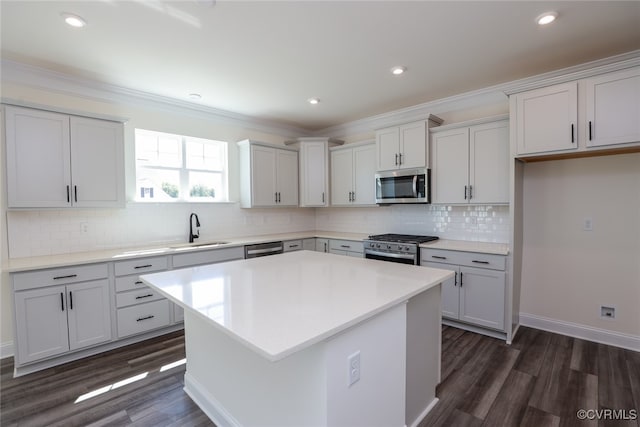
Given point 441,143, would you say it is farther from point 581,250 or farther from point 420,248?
point 581,250

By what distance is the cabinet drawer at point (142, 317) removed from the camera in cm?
293

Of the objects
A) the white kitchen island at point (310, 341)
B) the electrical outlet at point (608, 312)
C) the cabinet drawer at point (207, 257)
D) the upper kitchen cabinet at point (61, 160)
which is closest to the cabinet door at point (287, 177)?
the cabinet drawer at point (207, 257)

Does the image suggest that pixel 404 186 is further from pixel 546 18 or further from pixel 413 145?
pixel 546 18

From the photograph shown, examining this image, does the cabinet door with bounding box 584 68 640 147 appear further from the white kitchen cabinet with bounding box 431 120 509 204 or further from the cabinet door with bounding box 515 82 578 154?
the white kitchen cabinet with bounding box 431 120 509 204

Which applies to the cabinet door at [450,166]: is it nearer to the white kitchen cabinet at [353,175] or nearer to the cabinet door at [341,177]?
the white kitchen cabinet at [353,175]

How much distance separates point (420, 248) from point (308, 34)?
8.12 feet

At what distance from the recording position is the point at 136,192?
3514 millimetres

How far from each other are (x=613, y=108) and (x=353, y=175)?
113 inches

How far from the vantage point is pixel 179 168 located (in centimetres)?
391

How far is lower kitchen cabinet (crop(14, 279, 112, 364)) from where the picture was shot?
2.45 m

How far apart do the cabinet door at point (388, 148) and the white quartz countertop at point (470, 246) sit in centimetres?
114

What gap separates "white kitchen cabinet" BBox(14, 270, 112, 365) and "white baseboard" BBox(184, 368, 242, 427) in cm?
123

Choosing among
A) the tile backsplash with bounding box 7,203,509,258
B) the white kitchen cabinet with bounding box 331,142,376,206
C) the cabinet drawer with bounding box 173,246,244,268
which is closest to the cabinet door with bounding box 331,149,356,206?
the white kitchen cabinet with bounding box 331,142,376,206

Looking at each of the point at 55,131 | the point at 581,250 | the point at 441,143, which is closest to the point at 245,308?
the point at 55,131
